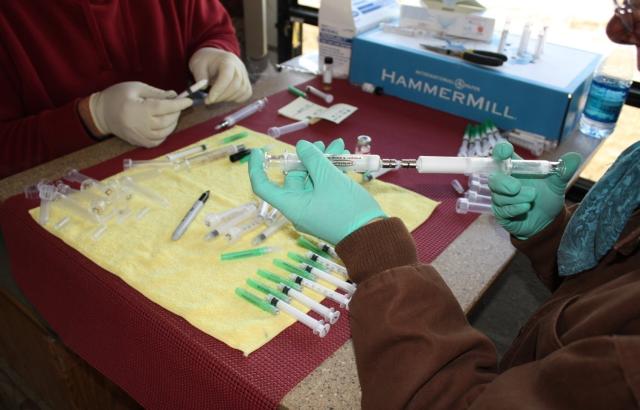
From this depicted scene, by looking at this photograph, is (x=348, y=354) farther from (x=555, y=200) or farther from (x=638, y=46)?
(x=638, y=46)

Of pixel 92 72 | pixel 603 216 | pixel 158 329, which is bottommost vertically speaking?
pixel 158 329

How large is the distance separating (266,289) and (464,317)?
326mm

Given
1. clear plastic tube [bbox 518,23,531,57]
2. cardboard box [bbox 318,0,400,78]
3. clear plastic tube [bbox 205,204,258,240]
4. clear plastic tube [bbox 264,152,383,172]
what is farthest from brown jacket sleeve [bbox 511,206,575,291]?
cardboard box [bbox 318,0,400,78]

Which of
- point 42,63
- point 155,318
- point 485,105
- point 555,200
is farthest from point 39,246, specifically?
point 485,105

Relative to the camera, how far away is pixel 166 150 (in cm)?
123

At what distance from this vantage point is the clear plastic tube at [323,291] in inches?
31.8

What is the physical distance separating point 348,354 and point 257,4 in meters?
1.71

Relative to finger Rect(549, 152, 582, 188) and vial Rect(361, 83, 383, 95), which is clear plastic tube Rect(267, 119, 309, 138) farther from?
finger Rect(549, 152, 582, 188)

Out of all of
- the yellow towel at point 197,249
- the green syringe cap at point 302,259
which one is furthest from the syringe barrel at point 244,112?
the green syringe cap at point 302,259

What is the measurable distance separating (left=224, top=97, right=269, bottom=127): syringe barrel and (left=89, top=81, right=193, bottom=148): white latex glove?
0.15 meters

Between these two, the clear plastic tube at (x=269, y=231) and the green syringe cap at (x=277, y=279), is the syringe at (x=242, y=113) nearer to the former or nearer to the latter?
the clear plastic tube at (x=269, y=231)

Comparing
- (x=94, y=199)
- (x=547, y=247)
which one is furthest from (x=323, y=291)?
(x=94, y=199)

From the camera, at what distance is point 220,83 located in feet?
4.46

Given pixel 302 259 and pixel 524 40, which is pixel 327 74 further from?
pixel 302 259
